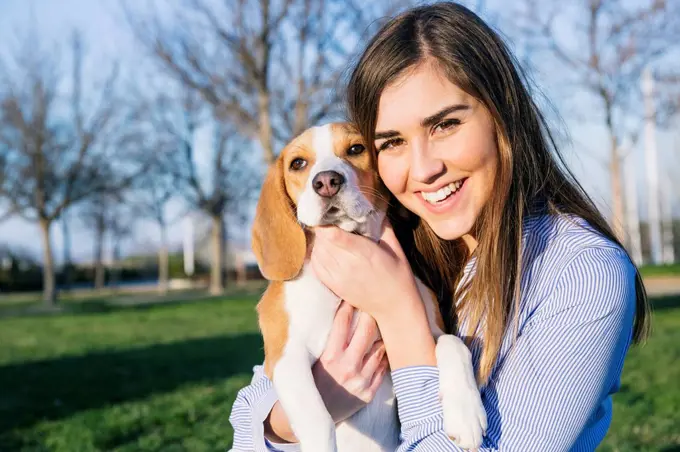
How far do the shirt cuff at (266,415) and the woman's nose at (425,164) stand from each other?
938 millimetres

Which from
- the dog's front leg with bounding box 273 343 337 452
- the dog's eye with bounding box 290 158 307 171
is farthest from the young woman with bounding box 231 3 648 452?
the dog's eye with bounding box 290 158 307 171

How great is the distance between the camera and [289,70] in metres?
16.9

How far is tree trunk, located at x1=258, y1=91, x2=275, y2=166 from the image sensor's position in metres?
15.5

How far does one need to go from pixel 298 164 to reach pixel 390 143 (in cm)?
65

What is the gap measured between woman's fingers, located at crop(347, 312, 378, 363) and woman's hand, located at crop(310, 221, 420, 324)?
8 cm

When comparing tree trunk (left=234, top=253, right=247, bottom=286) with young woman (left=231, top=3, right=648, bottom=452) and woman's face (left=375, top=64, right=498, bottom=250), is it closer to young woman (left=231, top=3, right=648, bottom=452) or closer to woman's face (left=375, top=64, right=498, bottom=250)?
young woman (left=231, top=3, right=648, bottom=452)

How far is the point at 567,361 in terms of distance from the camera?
1896 millimetres

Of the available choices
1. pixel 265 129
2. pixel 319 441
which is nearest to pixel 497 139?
pixel 319 441

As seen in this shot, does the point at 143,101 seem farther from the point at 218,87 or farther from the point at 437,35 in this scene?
the point at 437,35

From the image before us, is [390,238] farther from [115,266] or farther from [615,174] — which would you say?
[115,266]

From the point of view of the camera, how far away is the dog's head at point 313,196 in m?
2.78

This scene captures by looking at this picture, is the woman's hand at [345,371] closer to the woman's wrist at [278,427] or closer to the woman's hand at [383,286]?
the woman's wrist at [278,427]

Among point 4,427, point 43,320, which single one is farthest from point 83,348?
point 43,320

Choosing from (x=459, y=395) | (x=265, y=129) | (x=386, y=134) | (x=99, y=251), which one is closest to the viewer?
(x=459, y=395)
